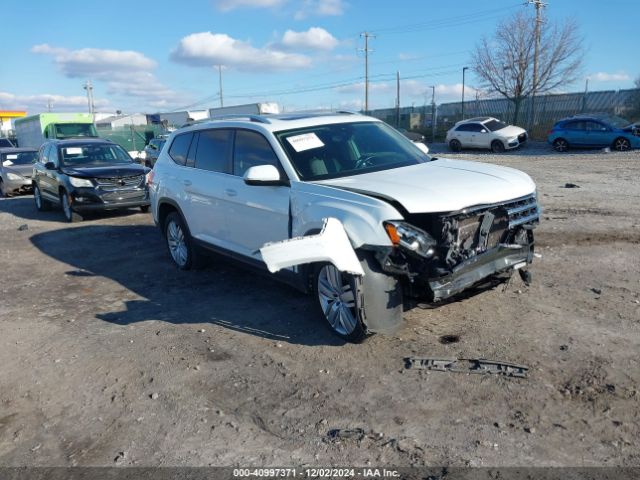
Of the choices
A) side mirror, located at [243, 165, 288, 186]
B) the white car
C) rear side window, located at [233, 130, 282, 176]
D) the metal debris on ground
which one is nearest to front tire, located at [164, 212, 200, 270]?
rear side window, located at [233, 130, 282, 176]

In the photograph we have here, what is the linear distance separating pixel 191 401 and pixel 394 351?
1.66m

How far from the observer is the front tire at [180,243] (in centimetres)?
702

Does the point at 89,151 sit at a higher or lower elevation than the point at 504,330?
higher

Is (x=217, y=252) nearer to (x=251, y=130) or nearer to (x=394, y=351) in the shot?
(x=251, y=130)

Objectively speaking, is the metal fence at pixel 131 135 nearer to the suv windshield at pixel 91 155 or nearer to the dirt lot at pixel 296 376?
the suv windshield at pixel 91 155

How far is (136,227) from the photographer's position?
10883 mm

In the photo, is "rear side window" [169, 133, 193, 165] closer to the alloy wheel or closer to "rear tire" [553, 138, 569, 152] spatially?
the alloy wheel

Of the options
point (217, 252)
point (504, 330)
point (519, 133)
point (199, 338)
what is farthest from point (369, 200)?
point (519, 133)

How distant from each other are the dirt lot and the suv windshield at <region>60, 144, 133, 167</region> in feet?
18.6

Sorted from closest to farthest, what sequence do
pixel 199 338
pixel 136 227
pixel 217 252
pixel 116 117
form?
1. pixel 199 338
2. pixel 217 252
3. pixel 136 227
4. pixel 116 117

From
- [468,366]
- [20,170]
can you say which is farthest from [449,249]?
[20,170]

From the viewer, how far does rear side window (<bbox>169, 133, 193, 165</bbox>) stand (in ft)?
22.8

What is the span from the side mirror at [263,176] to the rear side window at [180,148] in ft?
7.50

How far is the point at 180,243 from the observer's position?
7340 millimetres
